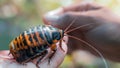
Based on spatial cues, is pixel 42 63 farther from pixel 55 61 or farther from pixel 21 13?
pixel 21 13

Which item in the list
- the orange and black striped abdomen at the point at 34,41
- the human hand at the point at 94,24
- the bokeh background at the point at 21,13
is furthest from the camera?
the bokeh background at the point at 21,13

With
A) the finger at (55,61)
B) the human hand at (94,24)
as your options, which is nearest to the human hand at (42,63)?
the finger at (55,61)

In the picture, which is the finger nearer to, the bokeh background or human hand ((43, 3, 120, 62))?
human hand ((43, 3, 120, 62))

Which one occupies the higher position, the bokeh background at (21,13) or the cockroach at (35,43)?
the cockroach at (35,43)

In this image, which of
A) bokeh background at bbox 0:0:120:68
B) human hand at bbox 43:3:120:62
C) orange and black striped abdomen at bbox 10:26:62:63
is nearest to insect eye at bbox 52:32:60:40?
orange and black striped abdomen at bbox 10:26:62:63

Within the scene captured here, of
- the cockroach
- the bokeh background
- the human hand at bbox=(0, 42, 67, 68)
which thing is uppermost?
the cockroach

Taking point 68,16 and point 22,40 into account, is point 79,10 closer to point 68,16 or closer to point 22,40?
point 68,16

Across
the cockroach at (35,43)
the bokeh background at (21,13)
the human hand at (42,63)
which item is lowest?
the bokeh background at (21,13)

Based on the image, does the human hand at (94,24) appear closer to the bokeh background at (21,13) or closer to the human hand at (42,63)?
the human hand at (42,63)
